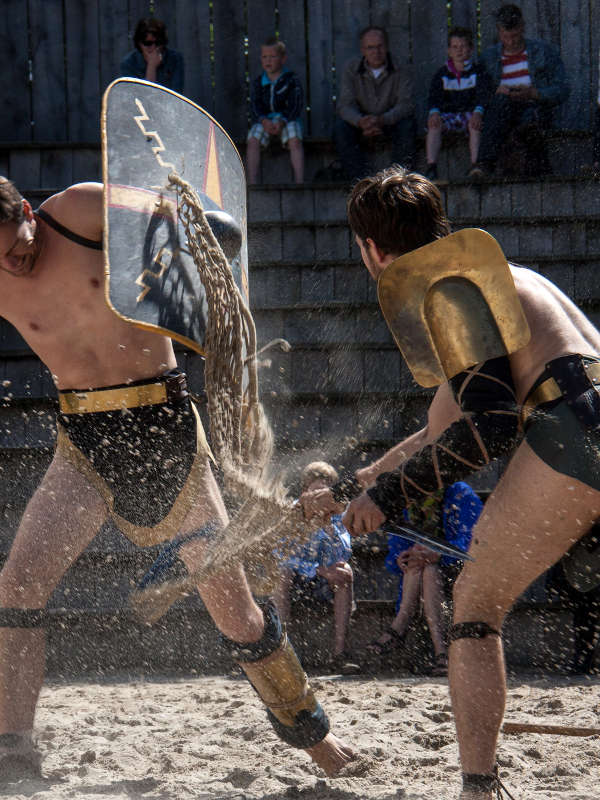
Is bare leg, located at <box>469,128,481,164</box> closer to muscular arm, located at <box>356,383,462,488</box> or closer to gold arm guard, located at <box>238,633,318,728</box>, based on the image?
muscular arm, located at <box>356,383,462,488</box>

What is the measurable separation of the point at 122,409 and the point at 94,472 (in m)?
0.19

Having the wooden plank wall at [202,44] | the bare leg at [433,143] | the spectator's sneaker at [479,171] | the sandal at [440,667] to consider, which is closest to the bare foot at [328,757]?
the sandal at [440,667]

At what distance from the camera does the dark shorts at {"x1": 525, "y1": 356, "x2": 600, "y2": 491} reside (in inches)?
85.7

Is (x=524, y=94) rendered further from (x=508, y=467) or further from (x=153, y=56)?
(x=508, y=467)

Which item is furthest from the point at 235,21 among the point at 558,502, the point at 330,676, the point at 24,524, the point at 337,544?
the point at 558,502

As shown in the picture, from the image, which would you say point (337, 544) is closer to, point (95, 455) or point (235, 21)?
point (95, 455)

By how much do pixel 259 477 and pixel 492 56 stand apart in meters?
4.87

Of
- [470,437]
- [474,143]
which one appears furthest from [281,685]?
[474,143]

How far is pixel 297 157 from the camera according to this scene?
6832mm

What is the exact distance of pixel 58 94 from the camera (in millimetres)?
7855

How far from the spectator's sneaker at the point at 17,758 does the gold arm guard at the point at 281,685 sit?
605 mm

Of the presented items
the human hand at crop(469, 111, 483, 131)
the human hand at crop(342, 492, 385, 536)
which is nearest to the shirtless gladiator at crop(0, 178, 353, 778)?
the human hand at crop(342, 492, 385, 536)

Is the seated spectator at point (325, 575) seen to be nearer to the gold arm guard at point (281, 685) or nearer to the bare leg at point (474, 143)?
the gold arm guard at point (281, 685)

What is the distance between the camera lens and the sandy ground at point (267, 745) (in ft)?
9.00
